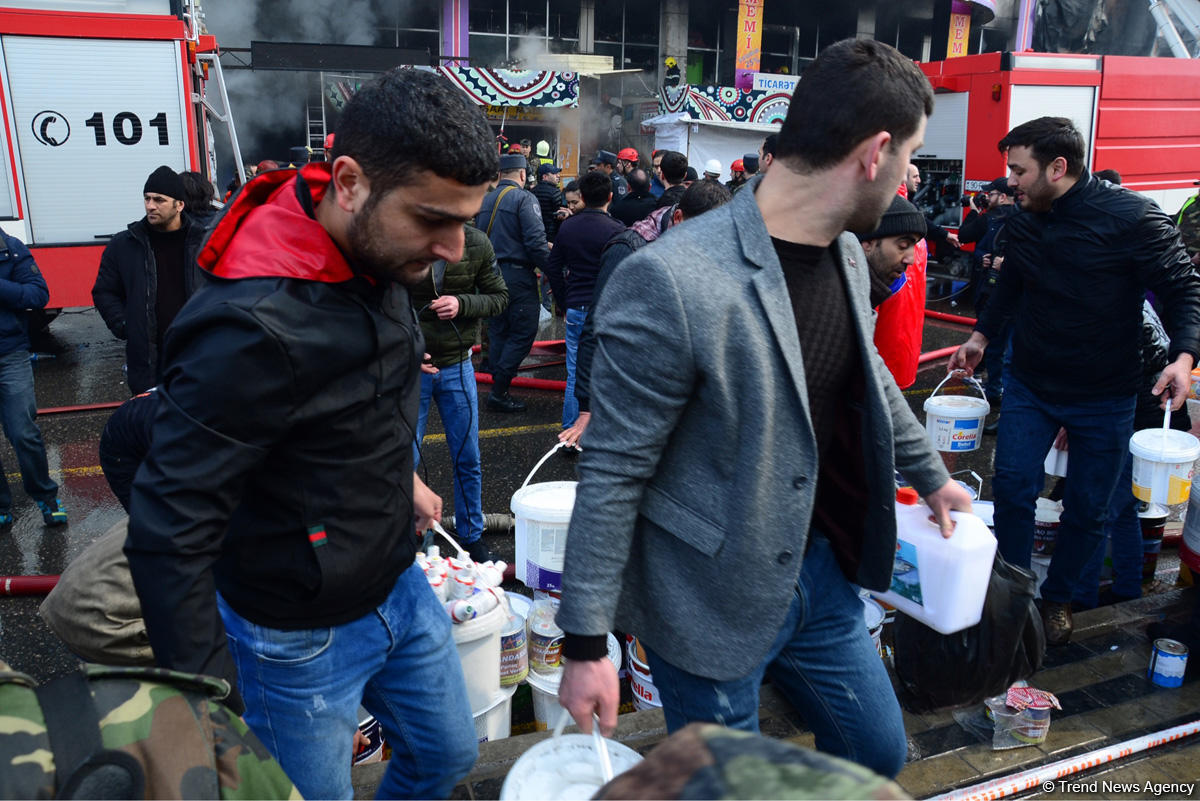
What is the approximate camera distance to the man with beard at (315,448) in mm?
1622

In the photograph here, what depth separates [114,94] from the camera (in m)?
9.55

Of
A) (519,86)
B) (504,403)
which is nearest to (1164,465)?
(504,403)

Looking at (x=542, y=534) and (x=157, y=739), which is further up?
(x=157, y=739)

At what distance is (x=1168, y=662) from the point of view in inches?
142

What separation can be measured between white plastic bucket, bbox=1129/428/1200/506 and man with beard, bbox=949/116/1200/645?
86 millimetres

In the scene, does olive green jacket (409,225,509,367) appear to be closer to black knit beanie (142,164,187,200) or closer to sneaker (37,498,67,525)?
black knit beanie (142,164,187,200)

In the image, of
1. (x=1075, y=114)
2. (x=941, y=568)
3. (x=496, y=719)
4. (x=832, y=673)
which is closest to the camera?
(x=832, y=673)

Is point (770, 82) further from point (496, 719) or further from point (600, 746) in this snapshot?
point (600, 746)

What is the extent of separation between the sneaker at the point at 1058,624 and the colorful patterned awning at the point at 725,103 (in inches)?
671

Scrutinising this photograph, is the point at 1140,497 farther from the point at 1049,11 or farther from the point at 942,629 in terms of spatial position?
the point at 1049,11

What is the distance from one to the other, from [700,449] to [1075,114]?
51.3ft

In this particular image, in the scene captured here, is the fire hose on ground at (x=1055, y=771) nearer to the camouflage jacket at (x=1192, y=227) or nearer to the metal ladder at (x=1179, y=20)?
the camouflage jacket at (x=1192, y=227)

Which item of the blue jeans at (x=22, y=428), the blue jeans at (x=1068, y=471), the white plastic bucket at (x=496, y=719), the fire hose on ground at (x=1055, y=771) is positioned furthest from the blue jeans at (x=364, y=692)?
the blue jeans at (x=22, y=428)

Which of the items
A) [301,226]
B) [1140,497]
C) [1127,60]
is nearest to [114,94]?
[301,226]
